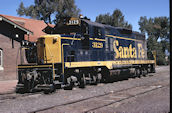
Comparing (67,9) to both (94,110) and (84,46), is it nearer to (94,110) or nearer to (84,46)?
(84,46)

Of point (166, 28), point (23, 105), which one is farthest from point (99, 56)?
point (166, 28)

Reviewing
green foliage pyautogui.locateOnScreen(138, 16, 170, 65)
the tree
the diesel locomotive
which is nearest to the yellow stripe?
the diesel locomotive

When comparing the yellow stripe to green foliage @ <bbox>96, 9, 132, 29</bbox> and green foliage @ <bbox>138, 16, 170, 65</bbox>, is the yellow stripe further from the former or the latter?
green foliage @ <bbox>138, 16, 170, 65</bbox>

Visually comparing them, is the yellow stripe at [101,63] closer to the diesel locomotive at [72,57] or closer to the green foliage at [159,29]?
the diesel locomotive at [72,57]

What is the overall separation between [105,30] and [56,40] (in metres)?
4.33

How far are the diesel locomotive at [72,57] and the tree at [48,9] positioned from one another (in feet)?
118

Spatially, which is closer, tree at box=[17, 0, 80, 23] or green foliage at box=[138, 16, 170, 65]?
tree at box=[17, 0, 80, 23]

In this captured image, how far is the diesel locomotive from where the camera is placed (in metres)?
11.0

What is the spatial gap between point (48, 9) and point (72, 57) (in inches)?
1596

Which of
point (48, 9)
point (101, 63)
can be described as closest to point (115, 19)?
point (48, 9)

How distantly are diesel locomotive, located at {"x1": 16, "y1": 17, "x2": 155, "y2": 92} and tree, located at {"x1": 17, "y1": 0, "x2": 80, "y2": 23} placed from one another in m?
35.9

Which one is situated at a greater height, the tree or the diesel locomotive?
the tree

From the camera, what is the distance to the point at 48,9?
50156mm

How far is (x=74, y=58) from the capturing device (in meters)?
12.0
